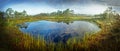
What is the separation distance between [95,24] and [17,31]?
1.05 meters

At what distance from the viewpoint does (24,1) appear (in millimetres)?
5641

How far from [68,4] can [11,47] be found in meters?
0.97

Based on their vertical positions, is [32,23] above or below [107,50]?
above

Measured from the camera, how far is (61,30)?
5473 millimetres

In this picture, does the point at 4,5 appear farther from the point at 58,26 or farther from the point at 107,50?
the point at 107,50

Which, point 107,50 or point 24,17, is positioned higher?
point 24,17

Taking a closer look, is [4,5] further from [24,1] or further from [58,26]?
[58,26]

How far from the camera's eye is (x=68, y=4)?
5.48 metres

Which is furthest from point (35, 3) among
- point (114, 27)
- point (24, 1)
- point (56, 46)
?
point (114, 27)

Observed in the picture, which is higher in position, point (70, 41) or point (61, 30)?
point (61, 30)

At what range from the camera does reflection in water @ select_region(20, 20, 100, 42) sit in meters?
5.46

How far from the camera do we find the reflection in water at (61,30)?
5465mm

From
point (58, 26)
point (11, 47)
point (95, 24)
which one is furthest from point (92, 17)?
point (11, 47)

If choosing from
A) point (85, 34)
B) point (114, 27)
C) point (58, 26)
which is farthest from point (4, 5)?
point (114, 27)
